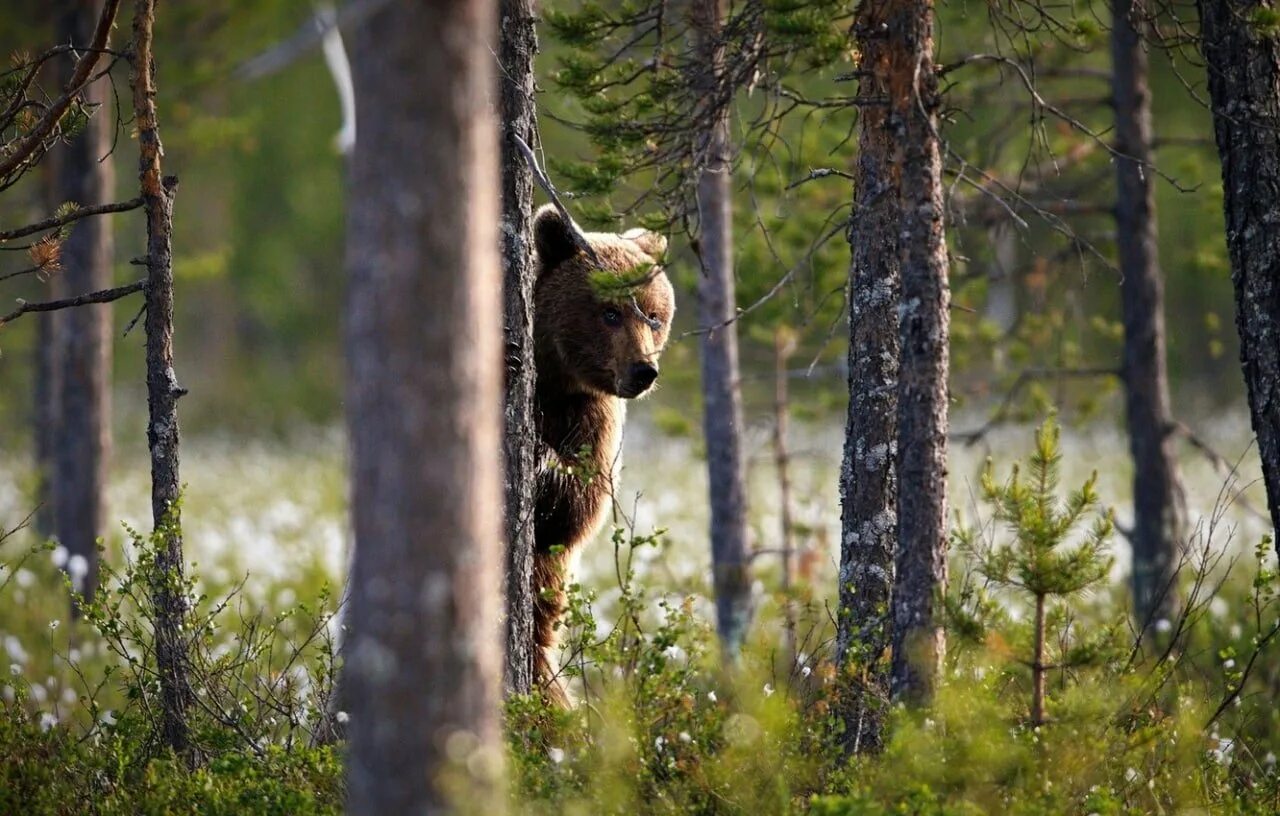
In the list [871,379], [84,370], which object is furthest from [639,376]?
[84,370]

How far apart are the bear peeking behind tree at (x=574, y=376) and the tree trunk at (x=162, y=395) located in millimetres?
1675

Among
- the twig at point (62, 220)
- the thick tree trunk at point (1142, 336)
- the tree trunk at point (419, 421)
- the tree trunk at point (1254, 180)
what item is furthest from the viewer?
the thick tree trunk at point (1142, 336)

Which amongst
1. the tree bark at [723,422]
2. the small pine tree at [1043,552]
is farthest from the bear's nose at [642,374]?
the small pine tree at [1043,552]

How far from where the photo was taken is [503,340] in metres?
5.18

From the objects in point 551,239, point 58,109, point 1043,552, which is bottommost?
point 1043,552

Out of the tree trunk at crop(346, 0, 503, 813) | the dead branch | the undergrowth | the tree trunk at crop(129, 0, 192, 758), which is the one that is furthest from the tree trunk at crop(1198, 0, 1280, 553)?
the dead branch

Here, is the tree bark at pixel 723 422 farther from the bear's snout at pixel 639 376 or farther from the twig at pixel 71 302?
the twig at pixel 71 302

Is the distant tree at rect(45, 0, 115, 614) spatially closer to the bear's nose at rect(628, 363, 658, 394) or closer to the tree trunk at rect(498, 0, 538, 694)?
the bear's nose at rect(628, 363, 658, 394)

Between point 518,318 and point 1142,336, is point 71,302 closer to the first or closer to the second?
point 518,318

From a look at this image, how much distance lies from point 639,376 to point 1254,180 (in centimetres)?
275

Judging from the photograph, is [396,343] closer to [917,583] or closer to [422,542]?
[422,542]

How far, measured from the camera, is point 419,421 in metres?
3.03

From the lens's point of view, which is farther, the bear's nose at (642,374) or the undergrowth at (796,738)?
the bear's nose at (642,374)

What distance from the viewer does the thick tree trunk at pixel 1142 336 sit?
29.0 ft
